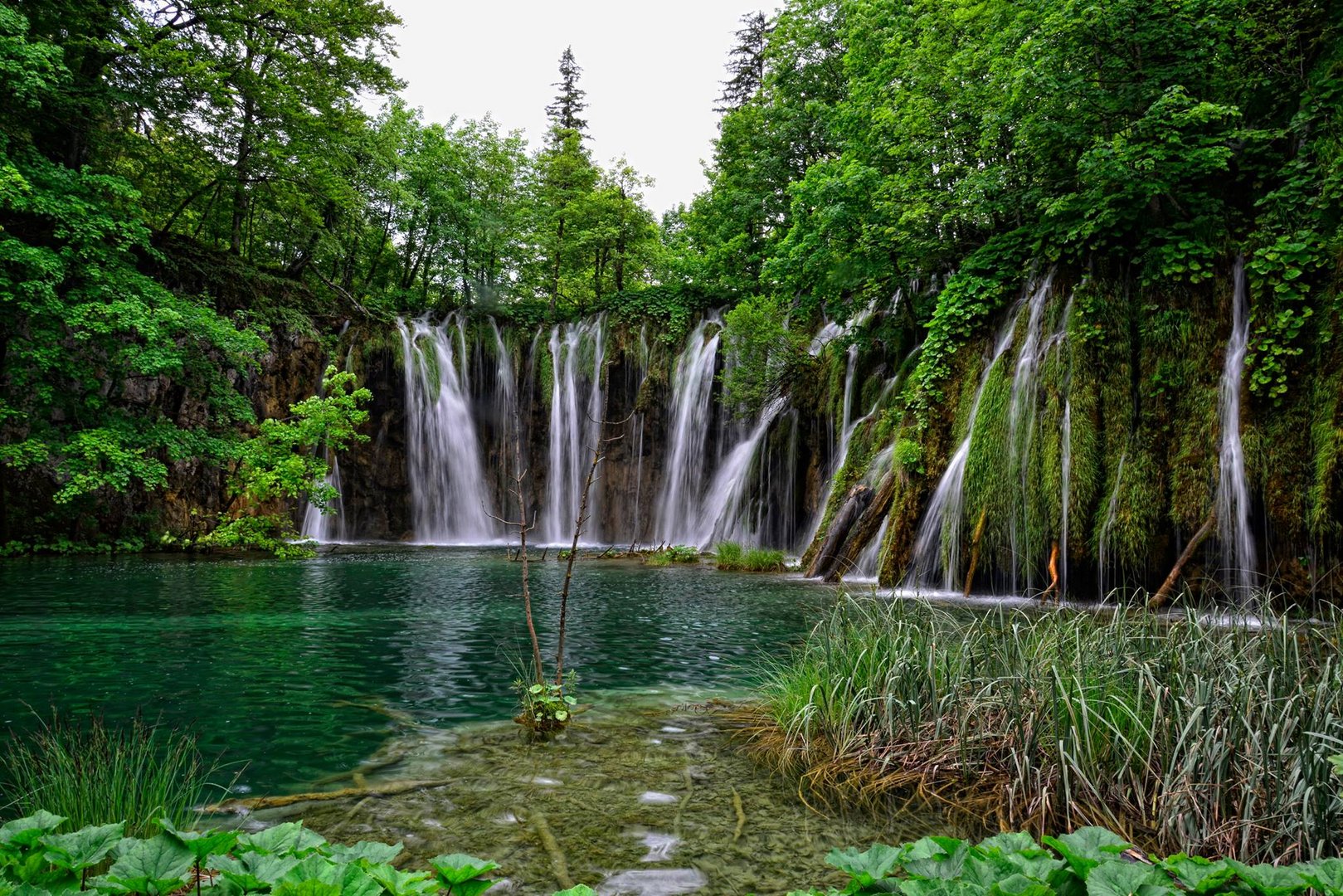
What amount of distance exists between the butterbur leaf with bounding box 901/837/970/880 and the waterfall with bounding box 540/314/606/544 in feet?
84.6

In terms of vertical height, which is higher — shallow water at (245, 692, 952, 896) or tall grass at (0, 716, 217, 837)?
tall grass at (0, 716, 217, 837)

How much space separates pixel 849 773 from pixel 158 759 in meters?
4.13

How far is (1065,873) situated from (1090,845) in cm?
28

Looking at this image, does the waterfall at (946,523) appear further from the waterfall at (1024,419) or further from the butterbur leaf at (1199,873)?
the butterbur leaf at (1199,873)

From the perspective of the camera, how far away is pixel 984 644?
4.36m

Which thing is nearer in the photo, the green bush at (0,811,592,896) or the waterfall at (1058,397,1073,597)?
the green bush at (0,811,592,896)

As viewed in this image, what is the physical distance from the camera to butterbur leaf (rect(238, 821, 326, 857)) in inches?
74.3

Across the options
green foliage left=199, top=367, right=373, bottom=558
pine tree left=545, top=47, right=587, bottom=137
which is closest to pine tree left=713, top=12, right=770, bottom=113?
pine tree left=545, top=47, right=587, bottom=137

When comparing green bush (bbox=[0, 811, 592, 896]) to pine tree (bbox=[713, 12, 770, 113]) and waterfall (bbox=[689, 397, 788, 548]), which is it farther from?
pine tree (bbox=[713, 12, 770, 113])

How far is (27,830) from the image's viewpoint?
6.13 feet

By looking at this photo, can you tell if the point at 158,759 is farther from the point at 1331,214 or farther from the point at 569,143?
the point at 569,143

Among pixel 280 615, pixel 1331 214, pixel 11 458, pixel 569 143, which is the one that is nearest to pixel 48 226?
pixel 11 458

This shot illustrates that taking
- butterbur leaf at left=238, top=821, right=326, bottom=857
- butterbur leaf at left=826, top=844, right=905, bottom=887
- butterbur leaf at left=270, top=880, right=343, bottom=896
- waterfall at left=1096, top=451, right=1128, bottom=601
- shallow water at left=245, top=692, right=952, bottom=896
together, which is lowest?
shallow water at left=245, top=692, right=952, bottom=896

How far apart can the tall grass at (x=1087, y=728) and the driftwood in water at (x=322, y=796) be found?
2059mm
